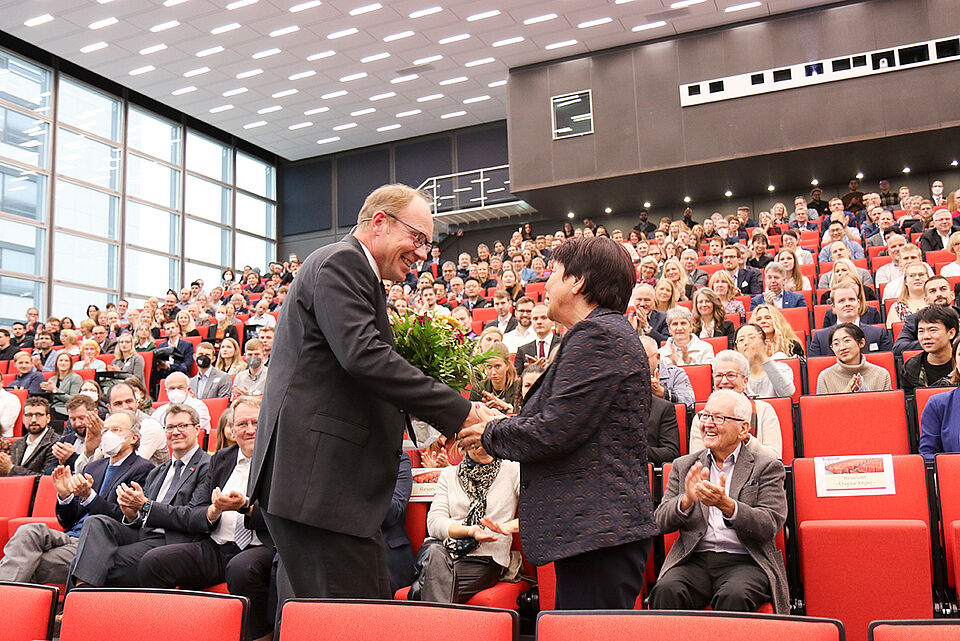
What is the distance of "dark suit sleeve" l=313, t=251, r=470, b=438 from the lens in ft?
5.79

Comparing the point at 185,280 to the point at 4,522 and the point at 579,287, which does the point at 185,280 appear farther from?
the point at 579,287

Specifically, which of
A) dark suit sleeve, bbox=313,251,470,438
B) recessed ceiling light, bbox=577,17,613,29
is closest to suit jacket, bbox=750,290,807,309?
dark suit sleeve, bbox=313,251,470,438

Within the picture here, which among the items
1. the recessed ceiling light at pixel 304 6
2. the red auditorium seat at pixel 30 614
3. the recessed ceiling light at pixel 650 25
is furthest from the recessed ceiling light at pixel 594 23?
the red auditorium seat at pixel 30 614

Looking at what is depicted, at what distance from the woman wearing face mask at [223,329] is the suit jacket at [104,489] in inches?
169

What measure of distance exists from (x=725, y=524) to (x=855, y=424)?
1338mm

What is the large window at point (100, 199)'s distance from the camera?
13141 mm

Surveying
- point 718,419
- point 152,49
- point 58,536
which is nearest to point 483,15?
point 152,49

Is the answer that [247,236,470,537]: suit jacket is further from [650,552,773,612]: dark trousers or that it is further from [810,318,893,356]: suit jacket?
[810,318,893,356]: suit jacket

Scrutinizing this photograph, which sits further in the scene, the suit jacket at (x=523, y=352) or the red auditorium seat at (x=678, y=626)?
the suit jacket at (x=523, y=352)

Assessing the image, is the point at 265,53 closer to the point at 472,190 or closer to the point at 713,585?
the point at 472,190

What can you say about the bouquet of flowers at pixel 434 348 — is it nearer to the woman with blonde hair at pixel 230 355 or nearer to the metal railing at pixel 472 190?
the woman with blonde hair at pixel 230 355

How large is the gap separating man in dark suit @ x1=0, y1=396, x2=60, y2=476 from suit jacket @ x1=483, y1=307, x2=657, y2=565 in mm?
4842

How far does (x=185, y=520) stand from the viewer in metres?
3.53

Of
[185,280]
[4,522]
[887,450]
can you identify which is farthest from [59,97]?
[887,450]
